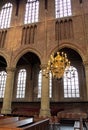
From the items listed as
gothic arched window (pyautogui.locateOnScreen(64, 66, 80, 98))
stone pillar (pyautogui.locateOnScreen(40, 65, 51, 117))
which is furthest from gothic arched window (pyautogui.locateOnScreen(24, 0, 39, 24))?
stone pillar (pyautogui.locateOnScreen(40, 65, 51, 117))

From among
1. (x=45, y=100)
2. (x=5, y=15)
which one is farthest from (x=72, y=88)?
(x=5, y=15)

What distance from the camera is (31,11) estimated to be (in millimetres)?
16625

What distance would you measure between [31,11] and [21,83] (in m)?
8.66

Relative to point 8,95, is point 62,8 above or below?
above

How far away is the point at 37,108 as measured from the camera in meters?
15.0

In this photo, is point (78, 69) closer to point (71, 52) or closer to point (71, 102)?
point (71, 52)

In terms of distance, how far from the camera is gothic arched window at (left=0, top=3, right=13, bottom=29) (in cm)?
1680

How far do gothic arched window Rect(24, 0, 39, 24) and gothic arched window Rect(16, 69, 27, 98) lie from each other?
617 cm

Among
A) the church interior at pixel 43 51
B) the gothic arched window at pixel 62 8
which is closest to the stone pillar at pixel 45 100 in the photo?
the church interior at pixel 43 51

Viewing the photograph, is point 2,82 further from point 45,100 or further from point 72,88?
point 72,88

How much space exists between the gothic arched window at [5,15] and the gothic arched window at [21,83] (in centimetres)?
586

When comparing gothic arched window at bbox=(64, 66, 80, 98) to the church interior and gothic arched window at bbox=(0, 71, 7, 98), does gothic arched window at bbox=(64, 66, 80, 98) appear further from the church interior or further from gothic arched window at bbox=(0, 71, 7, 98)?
gothic arched window at bbox=(0, 71, 7, 98)

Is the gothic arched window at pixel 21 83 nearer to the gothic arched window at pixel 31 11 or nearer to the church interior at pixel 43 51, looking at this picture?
the church interior at pixel 43 51

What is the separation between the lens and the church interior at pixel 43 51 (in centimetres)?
1267
